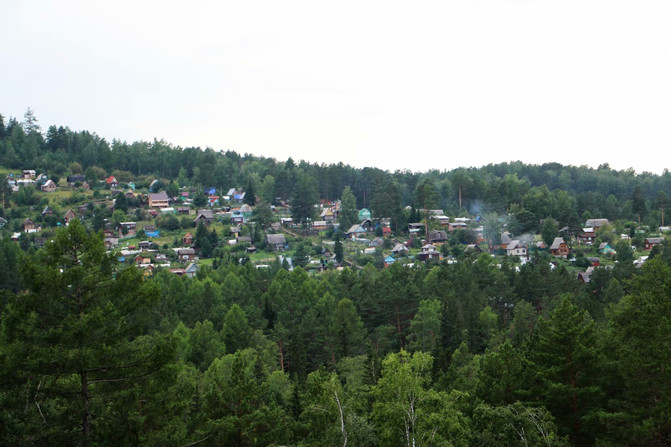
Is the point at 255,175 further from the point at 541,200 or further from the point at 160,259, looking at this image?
the point at 541,200

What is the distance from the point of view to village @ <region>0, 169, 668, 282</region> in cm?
7519

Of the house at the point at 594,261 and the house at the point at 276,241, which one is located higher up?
the house at the point at 594,261

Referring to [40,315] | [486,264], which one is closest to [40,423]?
[40,315]

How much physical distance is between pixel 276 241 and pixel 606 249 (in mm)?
42323

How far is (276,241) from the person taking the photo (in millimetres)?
84188

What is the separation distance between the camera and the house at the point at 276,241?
275ft

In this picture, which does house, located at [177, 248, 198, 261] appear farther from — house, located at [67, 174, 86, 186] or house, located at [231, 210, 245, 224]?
house, located at [67, 174, 86, 186]

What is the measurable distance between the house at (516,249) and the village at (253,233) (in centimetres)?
13

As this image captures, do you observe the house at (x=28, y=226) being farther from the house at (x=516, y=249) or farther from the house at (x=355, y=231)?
the house at (x=516, y=249)

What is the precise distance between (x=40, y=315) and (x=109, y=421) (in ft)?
9.83

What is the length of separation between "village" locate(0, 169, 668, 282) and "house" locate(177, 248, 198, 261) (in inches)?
5.1

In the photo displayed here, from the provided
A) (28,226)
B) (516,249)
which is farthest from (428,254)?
(28,226)

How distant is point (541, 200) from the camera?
87188 millimetres

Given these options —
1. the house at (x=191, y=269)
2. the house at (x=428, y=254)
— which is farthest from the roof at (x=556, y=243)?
the house at (x=191, y=269)
